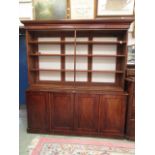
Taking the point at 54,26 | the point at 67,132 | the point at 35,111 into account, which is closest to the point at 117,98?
the point at 67,132

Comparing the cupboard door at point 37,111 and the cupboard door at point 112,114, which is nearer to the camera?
the cupboard door at point 112,114

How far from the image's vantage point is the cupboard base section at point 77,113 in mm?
2678

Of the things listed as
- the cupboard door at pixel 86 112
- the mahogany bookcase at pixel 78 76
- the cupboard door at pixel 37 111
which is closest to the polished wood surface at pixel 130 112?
the mahogany bookcase at pixel 78 76

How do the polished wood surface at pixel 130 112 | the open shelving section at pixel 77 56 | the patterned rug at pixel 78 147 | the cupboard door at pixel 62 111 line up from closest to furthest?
the patterned rug at pixel 78 147, the polished wood surface at pixel 130 112, the cupboard door at pixel 62 111, the open shelving section at pixel 77 56

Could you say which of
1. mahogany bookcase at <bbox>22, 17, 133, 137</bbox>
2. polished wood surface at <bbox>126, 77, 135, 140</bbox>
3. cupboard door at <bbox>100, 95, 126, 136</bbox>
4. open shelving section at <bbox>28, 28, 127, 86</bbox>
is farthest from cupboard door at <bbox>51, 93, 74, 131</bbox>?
polished wood surface at <bbox>126, 77, 135, 140</bbox>

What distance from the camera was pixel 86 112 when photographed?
2.73 m

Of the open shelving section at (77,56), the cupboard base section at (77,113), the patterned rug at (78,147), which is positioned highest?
the open shelving section at (77,56)

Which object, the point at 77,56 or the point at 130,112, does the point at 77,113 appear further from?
the point at 77,56

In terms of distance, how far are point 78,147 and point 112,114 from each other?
821mm

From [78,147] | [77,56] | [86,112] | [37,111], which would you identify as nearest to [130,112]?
[86,112]

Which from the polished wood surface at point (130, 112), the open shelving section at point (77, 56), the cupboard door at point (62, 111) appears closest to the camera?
the polished wood surface at point (130, 112)

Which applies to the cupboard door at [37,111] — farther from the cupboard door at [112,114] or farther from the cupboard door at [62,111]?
the cupboard door at [112,114]
